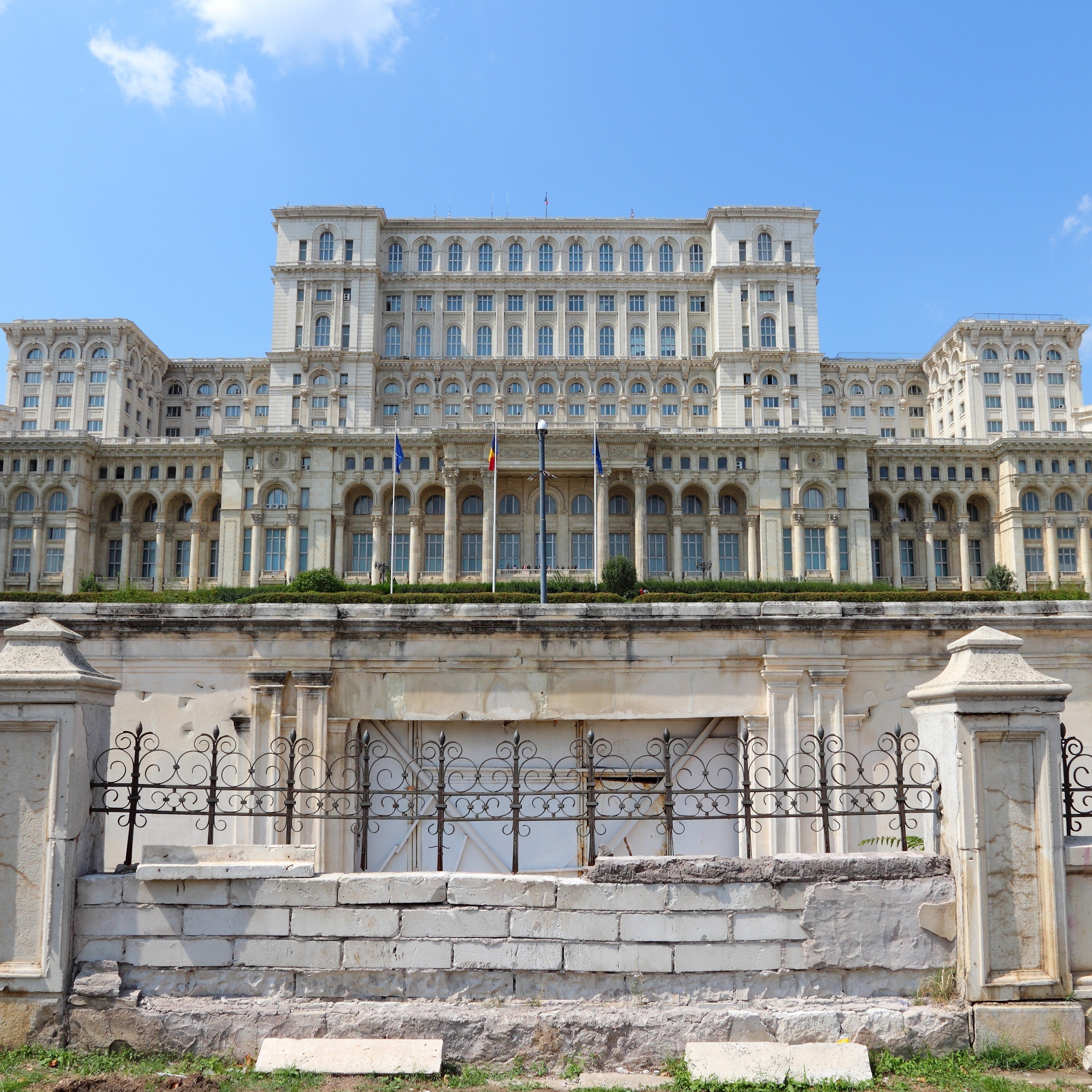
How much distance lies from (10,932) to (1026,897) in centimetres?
623

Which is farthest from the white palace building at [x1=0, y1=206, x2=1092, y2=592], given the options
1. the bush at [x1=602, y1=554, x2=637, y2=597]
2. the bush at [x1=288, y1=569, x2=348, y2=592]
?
the bush at [x1=288, y1=569, x2=348, y2=592]

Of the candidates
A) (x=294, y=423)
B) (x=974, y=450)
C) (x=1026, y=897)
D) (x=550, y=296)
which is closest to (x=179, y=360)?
(x=294, y=423)

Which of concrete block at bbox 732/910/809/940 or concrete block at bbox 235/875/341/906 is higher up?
concrete block at bbox 235/875/341/906

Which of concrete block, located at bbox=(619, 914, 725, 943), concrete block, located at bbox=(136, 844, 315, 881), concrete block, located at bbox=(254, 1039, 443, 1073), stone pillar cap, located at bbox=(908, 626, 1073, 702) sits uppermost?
stone pillar cap, located at bbox=(908, 626, 1073, 702)

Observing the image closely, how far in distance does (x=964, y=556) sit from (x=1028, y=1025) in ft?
242

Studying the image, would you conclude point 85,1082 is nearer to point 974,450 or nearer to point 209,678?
point 209,678

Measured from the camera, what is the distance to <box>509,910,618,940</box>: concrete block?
19.4 ft

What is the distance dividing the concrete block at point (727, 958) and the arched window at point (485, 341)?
7600cm

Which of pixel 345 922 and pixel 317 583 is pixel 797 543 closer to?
pixel 317 583

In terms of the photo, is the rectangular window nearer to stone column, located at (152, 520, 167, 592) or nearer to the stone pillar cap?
stone column, located at (152, 520, 167, 592)

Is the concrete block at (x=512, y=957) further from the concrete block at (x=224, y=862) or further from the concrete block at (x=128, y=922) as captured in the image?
the concrete block at (x=128, y=922)

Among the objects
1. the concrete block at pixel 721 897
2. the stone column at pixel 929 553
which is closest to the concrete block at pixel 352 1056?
the concrete block at pixel 721 897

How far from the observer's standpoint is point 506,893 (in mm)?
5949

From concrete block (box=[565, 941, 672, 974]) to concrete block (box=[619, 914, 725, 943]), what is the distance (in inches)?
2.3
